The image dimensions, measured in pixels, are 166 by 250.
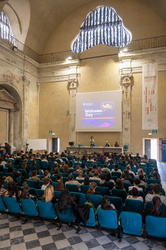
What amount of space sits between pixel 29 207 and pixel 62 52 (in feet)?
54.3

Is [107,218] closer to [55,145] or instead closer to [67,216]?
[67,216]

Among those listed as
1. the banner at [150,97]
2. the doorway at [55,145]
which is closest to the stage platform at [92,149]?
the banner at [150,97]

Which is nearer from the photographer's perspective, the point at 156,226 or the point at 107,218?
the point at 156,226

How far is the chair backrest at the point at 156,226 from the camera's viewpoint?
122 inches

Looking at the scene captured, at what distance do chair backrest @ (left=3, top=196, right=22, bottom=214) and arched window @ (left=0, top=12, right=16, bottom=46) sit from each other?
14.8 m

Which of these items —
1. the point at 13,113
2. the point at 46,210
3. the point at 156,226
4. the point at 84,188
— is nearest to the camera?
the point at 156,226

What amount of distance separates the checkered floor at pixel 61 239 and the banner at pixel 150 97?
12515mm

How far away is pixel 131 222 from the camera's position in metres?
3.30

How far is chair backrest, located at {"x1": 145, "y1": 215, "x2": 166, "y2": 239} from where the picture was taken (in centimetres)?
310

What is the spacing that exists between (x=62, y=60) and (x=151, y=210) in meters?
16.9

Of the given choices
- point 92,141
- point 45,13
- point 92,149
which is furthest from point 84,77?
point 92,149

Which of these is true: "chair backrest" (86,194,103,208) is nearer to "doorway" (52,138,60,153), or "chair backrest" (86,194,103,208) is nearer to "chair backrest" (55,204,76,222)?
"chair backrest" (55,204,76,222)

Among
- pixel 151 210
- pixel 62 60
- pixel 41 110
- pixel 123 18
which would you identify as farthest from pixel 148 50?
pixel 151 210

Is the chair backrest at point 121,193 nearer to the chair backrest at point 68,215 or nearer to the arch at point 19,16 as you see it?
the chair backrest at point 68,215
